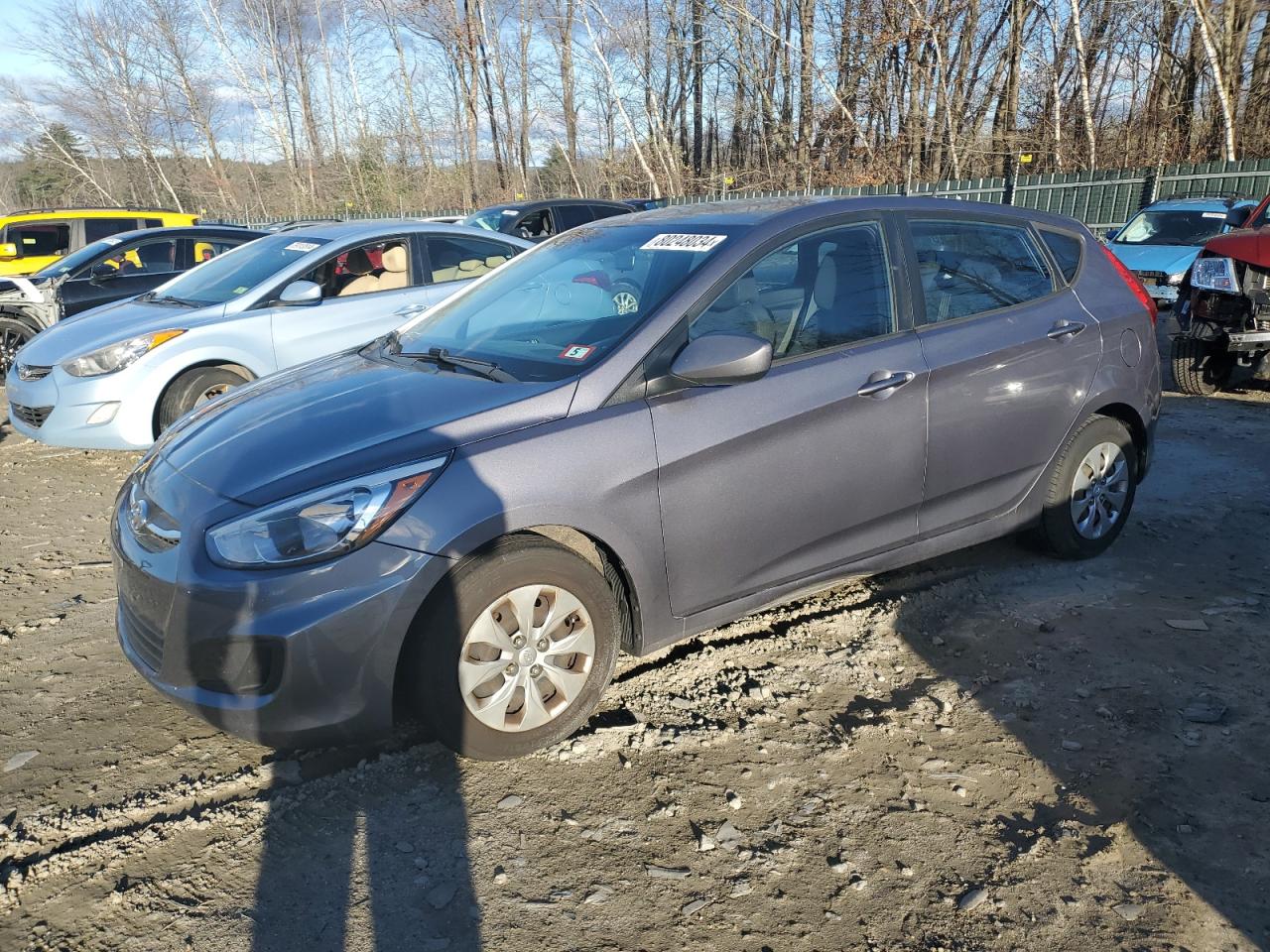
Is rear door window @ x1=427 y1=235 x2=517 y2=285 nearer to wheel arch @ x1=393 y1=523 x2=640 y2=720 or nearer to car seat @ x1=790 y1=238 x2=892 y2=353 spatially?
car seat @ x1=790 y1=238 x2=892 y2=353

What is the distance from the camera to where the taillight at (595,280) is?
3459mm

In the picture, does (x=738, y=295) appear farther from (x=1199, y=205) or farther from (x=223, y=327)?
(x=1199, y=205)

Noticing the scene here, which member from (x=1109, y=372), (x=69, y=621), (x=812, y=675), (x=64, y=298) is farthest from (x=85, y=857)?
(x=64, y=298)

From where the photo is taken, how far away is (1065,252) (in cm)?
427

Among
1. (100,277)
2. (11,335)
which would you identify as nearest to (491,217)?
(100,277)

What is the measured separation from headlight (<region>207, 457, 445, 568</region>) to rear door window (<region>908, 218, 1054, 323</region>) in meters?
Answer: 2.27

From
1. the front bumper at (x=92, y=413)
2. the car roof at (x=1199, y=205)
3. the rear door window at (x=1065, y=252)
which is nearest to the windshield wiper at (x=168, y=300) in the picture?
the front bumper at (x=92, y=413)

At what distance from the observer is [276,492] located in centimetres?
263

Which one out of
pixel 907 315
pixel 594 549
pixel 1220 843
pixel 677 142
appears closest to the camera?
pixel 1220 843

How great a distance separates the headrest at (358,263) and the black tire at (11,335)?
16.6 ft

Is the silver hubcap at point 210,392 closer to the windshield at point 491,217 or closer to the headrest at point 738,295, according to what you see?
the headrest at point 738,295

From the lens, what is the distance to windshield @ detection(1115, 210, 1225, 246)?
11.8 m

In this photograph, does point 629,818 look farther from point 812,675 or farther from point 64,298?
Answer: point 64,298

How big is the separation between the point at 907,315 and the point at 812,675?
146cm
